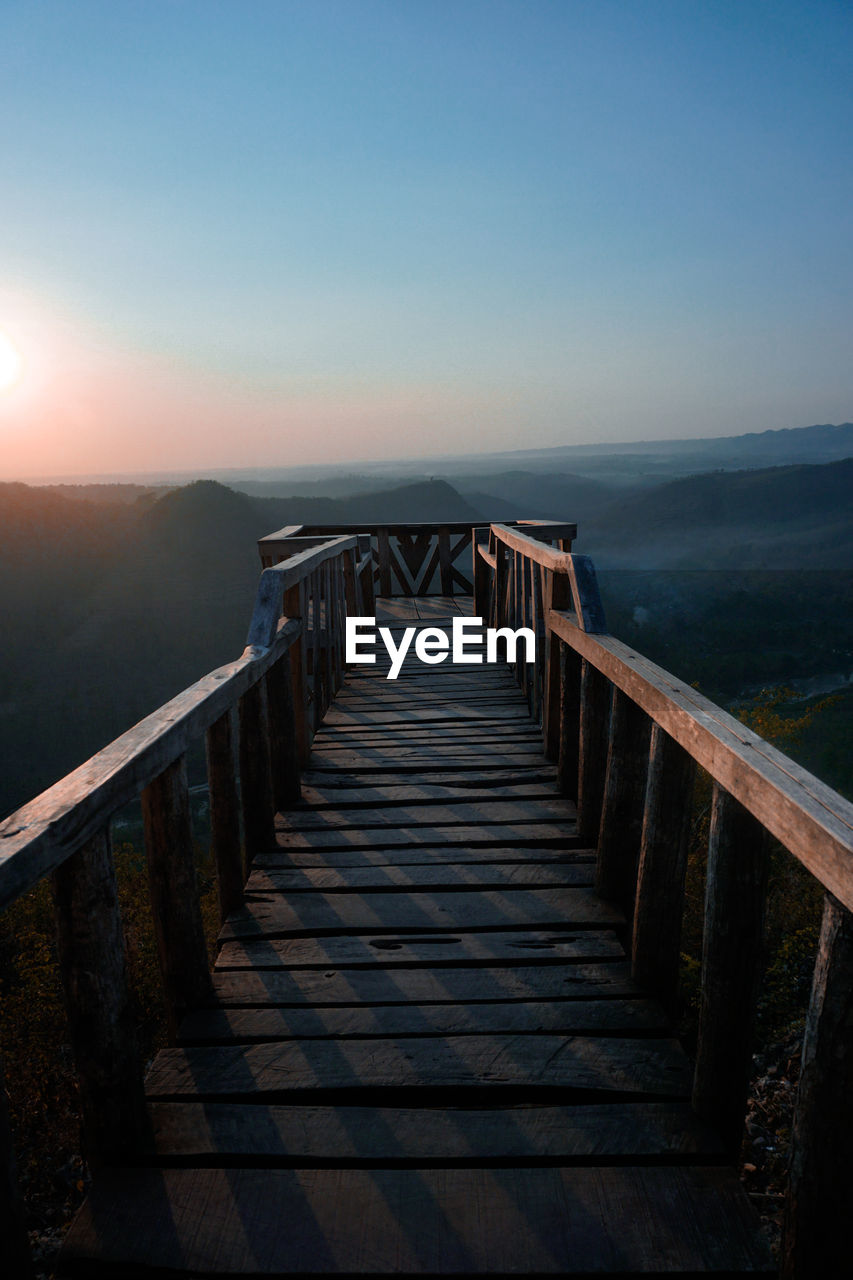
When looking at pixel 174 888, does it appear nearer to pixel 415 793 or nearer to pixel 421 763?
pixel 415 793

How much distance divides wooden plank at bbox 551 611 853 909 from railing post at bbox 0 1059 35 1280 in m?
1.41

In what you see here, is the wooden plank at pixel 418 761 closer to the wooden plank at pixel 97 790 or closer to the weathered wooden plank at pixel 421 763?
the weathered wooden plank at pixel 421 763

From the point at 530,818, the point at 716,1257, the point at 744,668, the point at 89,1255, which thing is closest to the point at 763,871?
the point at 716,1257

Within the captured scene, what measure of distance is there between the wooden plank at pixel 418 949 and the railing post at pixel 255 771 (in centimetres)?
67

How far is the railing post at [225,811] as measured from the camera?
2.71 metres

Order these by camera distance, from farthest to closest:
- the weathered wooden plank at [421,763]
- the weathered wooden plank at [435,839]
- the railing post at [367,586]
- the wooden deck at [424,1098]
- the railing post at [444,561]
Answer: the railing post at [444,561]
the railing post at [367,586]
the weathered wooden plank at [421,763]
the weathered wooden plank at [435,839]
the wooden deck at [424,1098]

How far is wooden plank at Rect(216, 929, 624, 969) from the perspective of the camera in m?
2.68

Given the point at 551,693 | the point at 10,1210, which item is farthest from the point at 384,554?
the point at 10,1210

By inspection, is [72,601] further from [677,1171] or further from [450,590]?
[677,1171]

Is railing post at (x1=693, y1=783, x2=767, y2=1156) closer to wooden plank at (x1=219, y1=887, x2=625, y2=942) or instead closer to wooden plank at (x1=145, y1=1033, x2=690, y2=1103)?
wooden plank at (x1=145, y1=1033, x2=690, y2=1103)

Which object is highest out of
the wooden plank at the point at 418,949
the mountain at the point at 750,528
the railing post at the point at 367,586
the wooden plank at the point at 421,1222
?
the railing post at the point at 367,586

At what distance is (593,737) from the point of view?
3258mm

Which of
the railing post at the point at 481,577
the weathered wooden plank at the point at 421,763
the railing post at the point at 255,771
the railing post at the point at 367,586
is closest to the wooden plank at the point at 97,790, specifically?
the railing post at the point at 255,771

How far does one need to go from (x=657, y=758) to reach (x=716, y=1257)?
3.85ft
